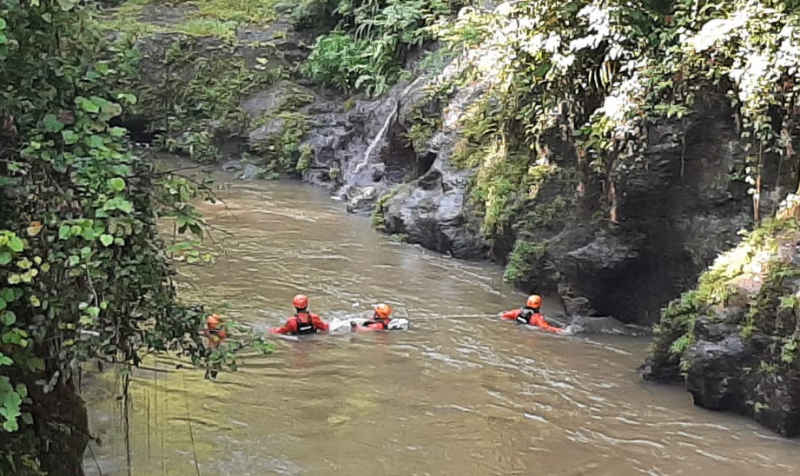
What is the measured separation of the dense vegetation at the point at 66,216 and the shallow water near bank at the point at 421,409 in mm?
750

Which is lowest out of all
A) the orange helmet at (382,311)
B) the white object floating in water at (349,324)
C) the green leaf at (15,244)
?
the white object floating in water at (349,324)

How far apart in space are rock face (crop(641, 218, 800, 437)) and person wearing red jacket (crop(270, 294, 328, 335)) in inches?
139

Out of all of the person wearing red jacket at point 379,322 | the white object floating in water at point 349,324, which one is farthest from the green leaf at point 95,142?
the person wearing red jacket at point 379,322

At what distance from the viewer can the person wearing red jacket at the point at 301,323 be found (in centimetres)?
877

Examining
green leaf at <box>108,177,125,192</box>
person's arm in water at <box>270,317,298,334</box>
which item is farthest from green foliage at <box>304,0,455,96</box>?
green leaf at <box>108,177,125,192</box>

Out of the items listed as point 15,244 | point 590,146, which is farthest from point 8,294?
point 590,146

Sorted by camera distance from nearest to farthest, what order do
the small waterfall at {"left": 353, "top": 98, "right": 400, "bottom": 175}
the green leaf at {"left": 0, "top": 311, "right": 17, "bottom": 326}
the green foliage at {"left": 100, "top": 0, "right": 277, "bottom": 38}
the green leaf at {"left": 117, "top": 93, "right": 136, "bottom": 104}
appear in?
the green leaf at {"left": 0, "top": 311, "right": 17, "bottom": 326}
the green leaf at {"left": 117, "top": 93, "right": 136, "bottom": 104}
the small waterfall at {"left": 353, "top": 98, "right": 400, "bottom": 175}
the green foliage at {"left": 100, "top": 0, "right": 277, "bottom": 38}

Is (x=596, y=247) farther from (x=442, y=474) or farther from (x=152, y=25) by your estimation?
(x=152, y=25)

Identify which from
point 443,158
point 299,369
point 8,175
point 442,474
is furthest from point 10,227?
point 443,158

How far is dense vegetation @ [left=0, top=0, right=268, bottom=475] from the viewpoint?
→ 286 cm

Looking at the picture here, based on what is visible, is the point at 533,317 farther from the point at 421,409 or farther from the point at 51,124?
the point at 51,124

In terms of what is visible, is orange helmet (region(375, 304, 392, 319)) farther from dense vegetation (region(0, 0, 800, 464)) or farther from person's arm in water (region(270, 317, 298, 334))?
dense vegetation (region(0, 0, 800, 464))

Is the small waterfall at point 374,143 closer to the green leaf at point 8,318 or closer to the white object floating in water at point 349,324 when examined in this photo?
the white object floating in water at point 349,324

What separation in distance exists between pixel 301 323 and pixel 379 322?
896 mm
